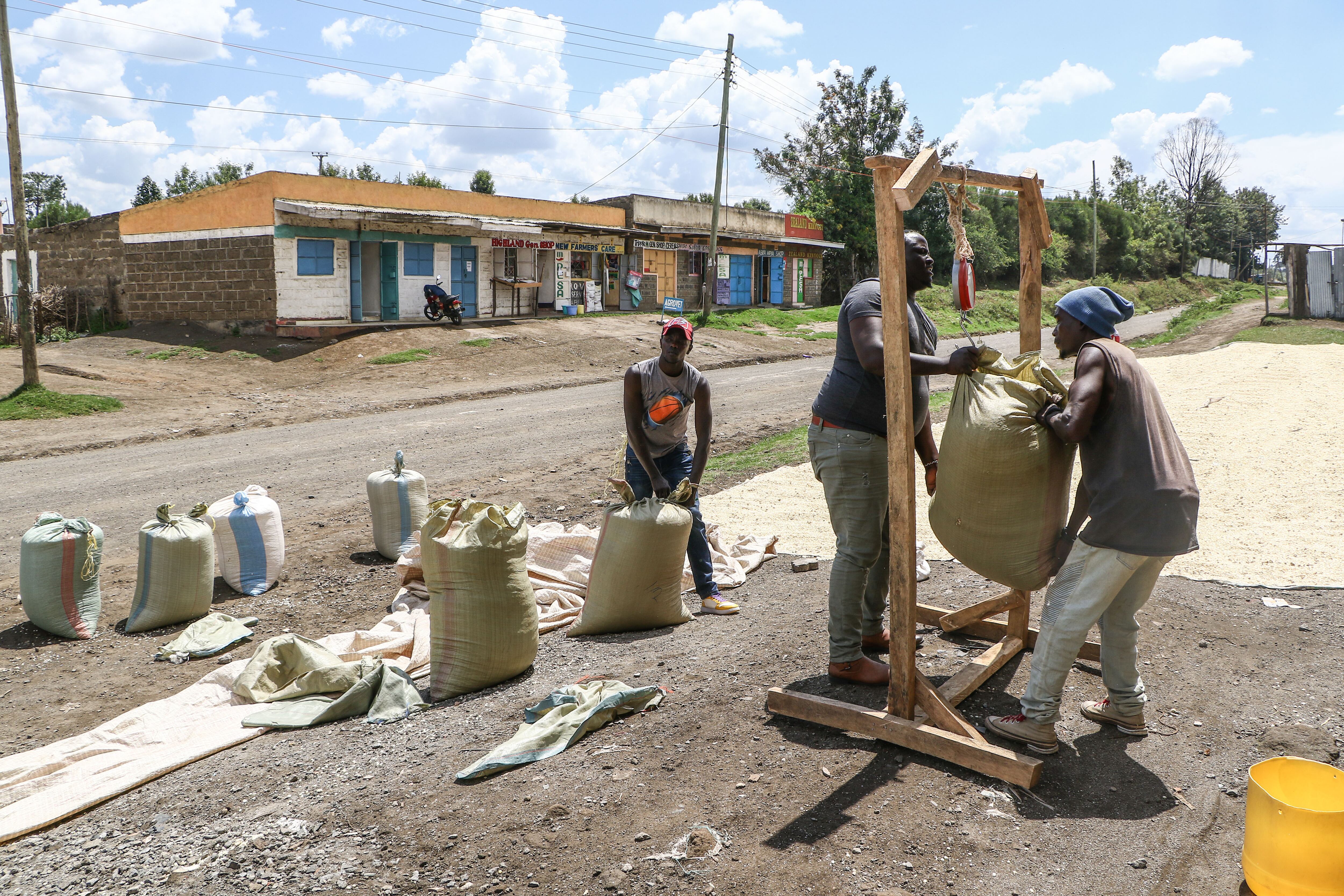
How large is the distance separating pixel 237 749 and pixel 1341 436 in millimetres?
9052

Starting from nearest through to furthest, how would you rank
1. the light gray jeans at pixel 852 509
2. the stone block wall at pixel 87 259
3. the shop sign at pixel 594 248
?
the light gray jeans at pixel 852 509, the stone block wall at pixel 87 259, the shop sign at pixel 594 248

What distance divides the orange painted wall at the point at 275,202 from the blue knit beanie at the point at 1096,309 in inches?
792

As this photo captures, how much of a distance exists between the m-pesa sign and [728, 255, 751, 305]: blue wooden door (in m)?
3.26

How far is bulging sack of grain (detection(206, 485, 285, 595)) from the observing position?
554 cm

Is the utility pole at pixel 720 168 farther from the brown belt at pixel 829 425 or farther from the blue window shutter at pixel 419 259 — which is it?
the brown belt at pixel 829 425

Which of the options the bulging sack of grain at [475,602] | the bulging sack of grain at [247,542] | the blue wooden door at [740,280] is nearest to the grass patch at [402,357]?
the bulging sack of grain at [247,542]

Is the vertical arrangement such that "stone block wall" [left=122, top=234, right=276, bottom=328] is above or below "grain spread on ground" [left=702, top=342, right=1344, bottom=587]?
above

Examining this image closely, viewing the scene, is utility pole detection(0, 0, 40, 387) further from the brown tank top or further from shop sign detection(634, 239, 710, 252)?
shop sign detection(634, 239, 710, 252)

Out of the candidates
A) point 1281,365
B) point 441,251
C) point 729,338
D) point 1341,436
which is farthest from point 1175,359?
point 441,251

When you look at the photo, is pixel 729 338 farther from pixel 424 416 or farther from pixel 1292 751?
pixel 1292 751

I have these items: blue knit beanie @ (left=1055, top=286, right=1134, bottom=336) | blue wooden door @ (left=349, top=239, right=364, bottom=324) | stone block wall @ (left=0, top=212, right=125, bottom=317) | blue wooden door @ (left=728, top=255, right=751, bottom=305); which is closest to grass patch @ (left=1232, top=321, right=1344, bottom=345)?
blue knit beanie @ (left=1055, top=286, right=1134, bottom=336)

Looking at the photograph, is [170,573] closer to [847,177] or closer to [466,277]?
[466,277]

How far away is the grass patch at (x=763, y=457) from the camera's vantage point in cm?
890

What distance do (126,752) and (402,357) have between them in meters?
15.2
